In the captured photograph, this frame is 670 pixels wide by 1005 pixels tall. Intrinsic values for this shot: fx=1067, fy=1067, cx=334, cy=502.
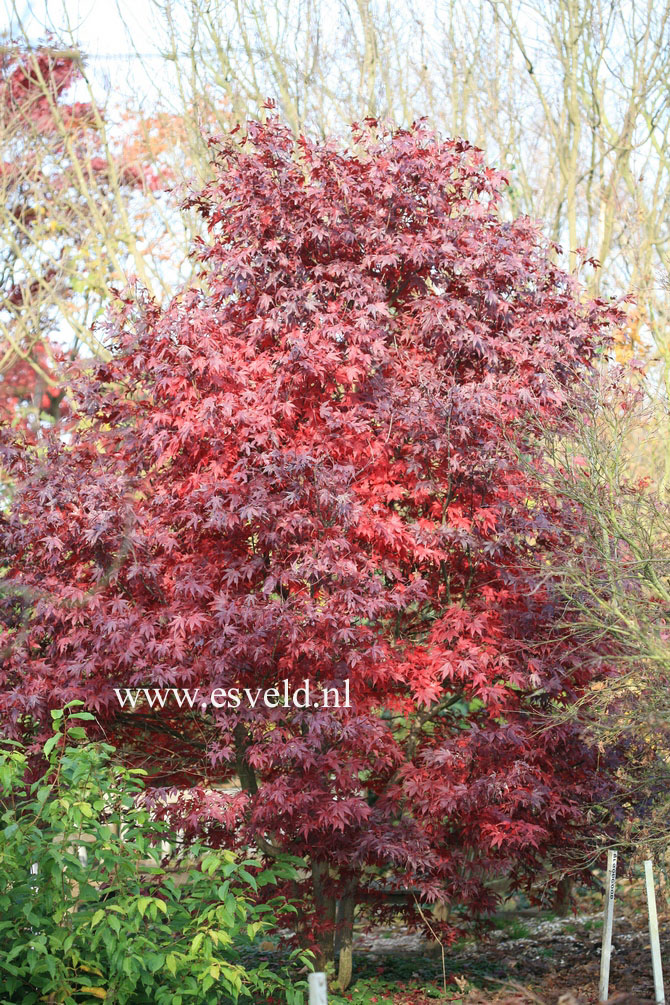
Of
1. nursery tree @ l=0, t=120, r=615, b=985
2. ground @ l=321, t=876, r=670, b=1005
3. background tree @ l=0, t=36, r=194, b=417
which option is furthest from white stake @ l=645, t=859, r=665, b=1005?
background tree @ l=0, t=36, r=194, b=417

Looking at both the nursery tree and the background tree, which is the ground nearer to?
the nursery tree

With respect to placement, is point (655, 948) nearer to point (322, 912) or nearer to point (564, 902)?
point (322, 912)

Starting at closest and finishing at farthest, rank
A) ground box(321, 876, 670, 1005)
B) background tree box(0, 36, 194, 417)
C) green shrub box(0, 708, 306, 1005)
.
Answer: green shrub box(0, 708, 306, 1005) < ground box(321, 876, 670, 1005) < background tree box(0, 36, 194, 417)

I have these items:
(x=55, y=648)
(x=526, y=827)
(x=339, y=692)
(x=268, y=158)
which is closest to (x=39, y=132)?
(x=268, y=158)

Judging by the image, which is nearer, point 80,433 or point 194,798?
point 194,798

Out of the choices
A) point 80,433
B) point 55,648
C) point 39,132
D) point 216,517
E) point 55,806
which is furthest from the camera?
point 39,132

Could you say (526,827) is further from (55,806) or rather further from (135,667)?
(55,806)

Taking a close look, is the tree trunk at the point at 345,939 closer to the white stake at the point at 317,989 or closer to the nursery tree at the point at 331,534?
the nursery tree at the point at 331,534

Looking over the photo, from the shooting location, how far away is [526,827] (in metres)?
5.76

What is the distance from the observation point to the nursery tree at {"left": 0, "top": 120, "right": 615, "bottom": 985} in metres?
5.60

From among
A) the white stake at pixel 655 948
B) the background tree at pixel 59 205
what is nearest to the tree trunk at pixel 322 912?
the white stake at pixel 655 948

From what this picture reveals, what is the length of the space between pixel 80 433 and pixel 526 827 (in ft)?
11.2

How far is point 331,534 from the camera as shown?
561 cm

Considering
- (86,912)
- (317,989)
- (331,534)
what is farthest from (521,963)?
(317,989)
